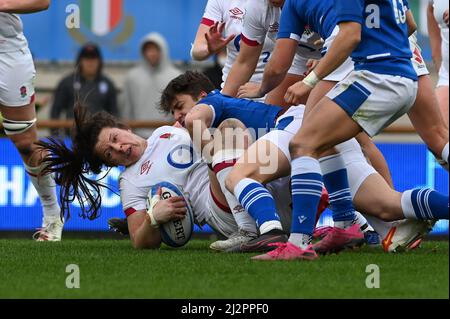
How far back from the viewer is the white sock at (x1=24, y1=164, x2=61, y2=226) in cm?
948

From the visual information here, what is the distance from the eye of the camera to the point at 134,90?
13102 millimetres

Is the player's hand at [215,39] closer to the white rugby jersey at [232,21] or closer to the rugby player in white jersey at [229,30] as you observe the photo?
the rugby player in white jersey at [229,30]

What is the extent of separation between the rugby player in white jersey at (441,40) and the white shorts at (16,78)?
3.20 metres

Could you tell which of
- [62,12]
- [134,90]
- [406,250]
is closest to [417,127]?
[406,250]

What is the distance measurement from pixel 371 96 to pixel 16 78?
12.1 ft

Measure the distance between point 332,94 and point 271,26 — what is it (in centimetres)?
227

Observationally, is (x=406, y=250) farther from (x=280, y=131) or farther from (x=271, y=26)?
(x=271, y=26)

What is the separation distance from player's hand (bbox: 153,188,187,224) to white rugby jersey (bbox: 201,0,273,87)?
191 centimetres

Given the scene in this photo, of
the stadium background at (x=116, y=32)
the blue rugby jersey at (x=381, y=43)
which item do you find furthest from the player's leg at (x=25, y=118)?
the stadium background at (x=116, y=32)

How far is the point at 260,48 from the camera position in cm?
844

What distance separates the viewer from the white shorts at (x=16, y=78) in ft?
30.1

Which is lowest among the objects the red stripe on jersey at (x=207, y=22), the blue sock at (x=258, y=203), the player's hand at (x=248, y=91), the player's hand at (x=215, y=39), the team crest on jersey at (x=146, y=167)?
the blue sock at (x=258, y=203)

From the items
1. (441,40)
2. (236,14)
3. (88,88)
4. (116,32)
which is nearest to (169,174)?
(236,14)

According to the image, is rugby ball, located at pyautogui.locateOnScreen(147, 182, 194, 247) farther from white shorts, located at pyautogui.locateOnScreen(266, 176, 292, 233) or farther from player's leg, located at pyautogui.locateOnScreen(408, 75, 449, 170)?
player's leg, located at pyautogui.locateOnScreen(408, 75, 449, 170)
